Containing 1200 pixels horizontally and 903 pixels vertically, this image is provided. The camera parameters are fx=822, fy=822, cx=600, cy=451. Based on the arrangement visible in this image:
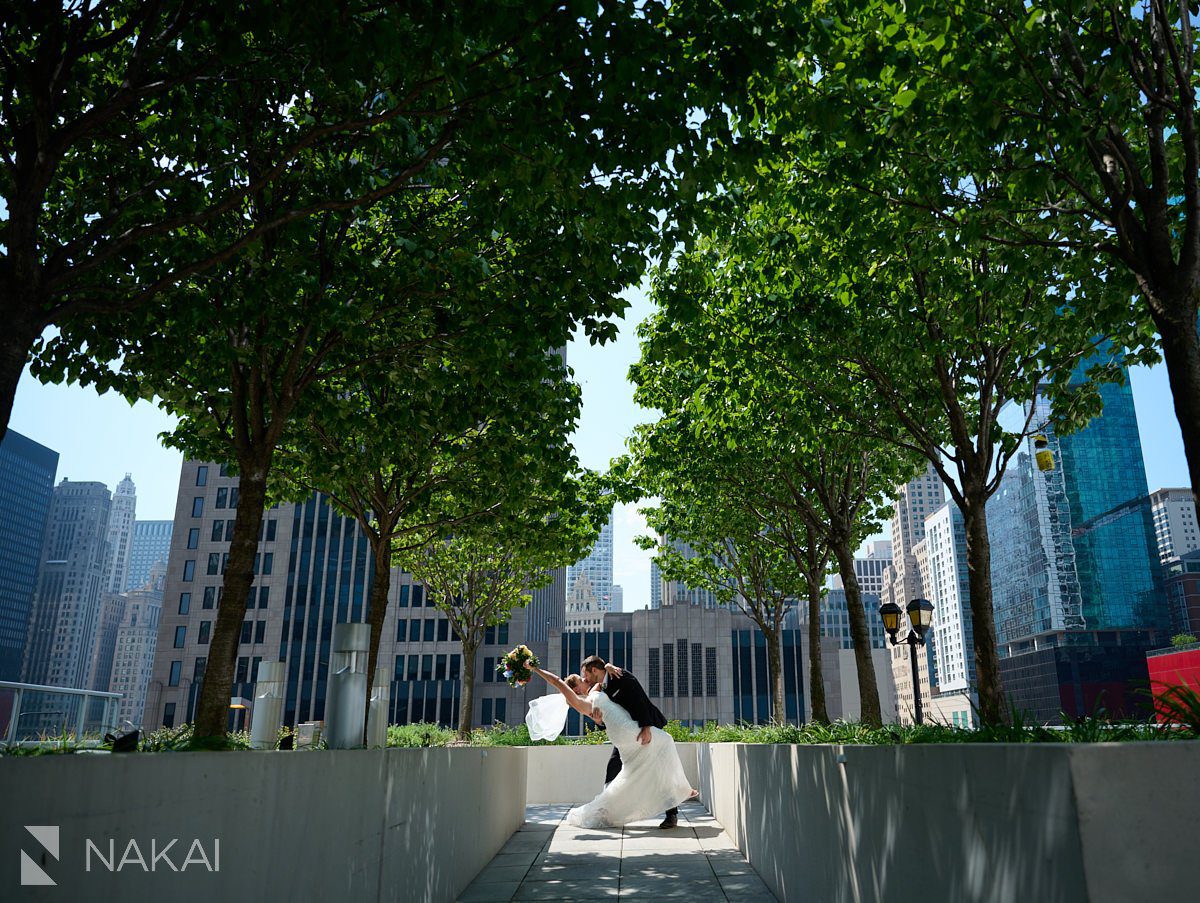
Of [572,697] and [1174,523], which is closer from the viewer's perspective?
[572,697]

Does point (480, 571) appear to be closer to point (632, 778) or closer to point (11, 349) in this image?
point (632, 778)

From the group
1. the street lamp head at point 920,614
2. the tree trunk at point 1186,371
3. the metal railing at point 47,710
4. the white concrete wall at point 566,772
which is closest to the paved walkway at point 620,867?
the metal railing at point 47,710

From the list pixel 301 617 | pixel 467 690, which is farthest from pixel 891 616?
pixel 301 617

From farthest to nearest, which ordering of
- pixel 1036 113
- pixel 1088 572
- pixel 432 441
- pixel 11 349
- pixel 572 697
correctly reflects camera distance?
1. pixel 1088 572
2. pixel 572 697
3. pixel 432 441
4. pixel 1036 113
5. pixel 11 349

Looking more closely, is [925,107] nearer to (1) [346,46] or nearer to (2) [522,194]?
(2) [522,194]

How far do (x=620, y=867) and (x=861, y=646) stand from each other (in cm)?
609

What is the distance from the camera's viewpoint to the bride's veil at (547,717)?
1608cm

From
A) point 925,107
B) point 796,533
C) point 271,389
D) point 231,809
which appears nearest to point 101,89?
point 271,389

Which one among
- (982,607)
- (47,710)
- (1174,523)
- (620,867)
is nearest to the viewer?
(982,607)

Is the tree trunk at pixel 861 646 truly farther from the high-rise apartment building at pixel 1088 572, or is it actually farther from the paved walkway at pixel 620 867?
the high-rise apartment building at pixel 1088 572

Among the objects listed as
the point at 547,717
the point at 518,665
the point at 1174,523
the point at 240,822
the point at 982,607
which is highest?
the point at 1174,523

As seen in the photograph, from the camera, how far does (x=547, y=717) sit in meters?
16.4

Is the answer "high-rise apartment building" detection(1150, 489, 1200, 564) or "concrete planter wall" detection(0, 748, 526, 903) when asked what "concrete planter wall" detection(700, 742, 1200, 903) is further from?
"high-rise apartment building" detection(1150, 489, 1200, 564)

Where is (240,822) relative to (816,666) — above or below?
below
